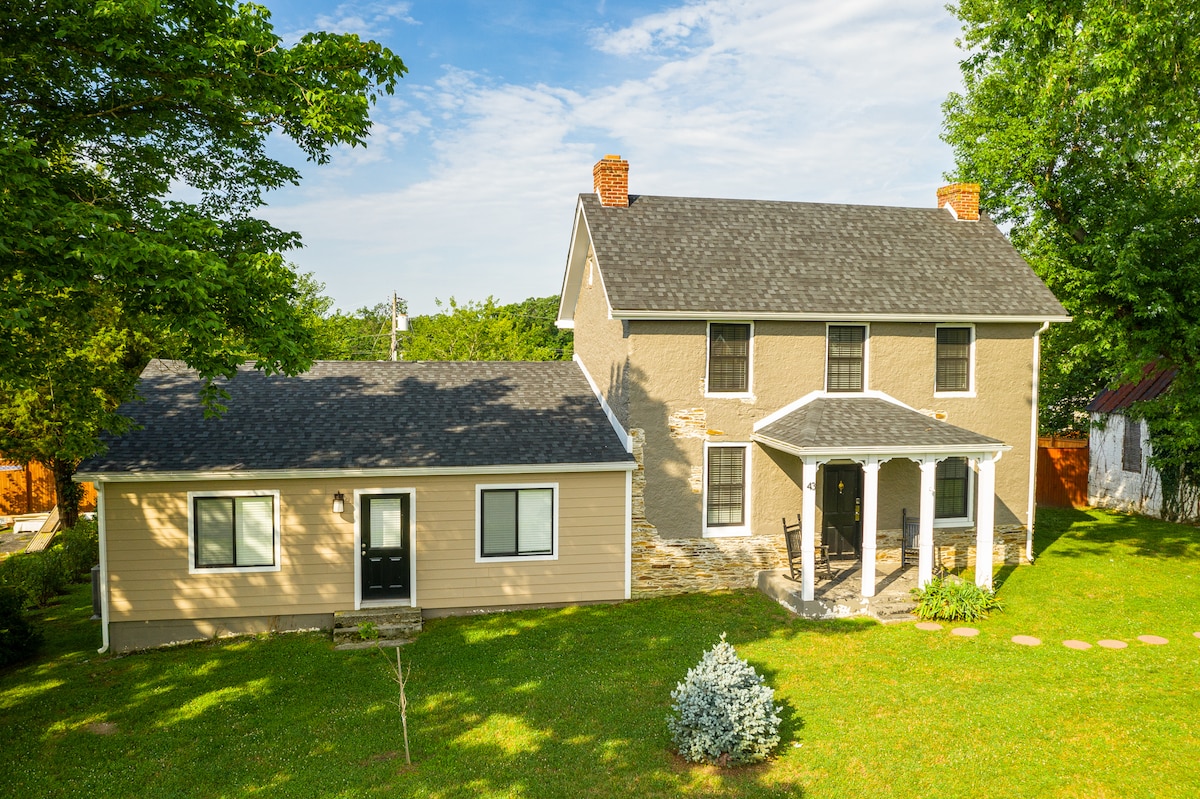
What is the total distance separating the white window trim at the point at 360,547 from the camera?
14.8 m

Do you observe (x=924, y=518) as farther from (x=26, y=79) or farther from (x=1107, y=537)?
(x=26, y=79)

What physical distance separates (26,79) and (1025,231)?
861 inches

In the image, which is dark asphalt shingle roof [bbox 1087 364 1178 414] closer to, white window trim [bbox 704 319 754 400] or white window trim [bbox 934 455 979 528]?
white window trim [bbox 934 455 979 528]

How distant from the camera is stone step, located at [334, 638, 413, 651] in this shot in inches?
543

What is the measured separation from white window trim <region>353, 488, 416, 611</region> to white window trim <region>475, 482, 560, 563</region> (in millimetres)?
1216

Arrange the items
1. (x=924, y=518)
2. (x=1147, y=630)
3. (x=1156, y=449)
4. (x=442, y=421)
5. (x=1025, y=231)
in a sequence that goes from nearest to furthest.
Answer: (x=1147, y=630), (x=924, y=518), (x=442, y=421), (x=1025, y=231), (x=1156, y=449)

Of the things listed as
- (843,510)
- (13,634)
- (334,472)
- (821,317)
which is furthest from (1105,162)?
(13,634)

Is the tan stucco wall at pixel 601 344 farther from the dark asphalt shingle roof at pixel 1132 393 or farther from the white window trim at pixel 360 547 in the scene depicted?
the dark asphalt shingle roof at pixel 1132 393

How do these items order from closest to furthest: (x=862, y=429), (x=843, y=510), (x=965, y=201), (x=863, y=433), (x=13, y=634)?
1. (x=13, y=634)
2. (x=863, y=433)
3. (x=862, y=429)
4. (x=843, y=510)
5. (x=965, y=201)

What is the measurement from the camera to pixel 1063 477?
26953 millimetres

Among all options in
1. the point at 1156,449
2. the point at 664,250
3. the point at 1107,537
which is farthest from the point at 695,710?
the point at 1156,449

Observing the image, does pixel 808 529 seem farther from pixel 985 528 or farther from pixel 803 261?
pixel 803 261

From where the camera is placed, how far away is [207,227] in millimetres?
10094

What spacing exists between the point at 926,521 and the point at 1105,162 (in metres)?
10.3
